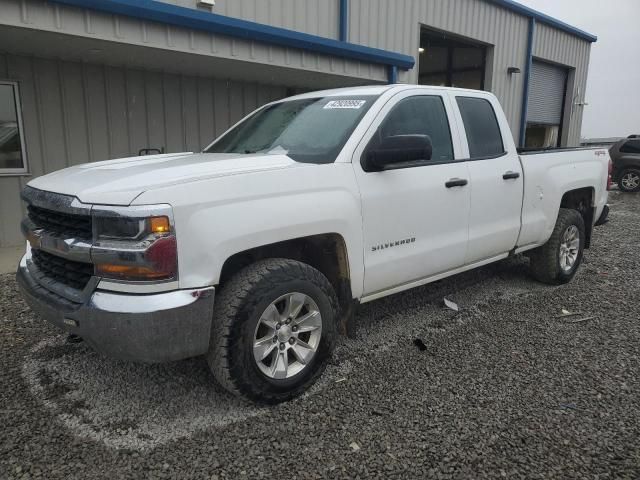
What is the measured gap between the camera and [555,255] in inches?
207

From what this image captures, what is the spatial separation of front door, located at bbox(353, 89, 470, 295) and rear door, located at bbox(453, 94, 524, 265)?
0.50 feet

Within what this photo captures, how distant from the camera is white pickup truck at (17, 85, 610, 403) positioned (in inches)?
95.7

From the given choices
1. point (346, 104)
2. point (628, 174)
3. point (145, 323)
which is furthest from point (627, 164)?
point (145, 323)

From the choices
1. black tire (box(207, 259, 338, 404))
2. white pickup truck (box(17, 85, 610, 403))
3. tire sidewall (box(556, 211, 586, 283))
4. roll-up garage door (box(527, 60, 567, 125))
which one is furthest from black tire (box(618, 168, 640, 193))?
black tire (box(207, 259, 338, 404))

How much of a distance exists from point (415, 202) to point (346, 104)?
2.92 ft

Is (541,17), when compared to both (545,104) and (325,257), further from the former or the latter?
(325,257)

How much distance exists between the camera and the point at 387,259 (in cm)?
346

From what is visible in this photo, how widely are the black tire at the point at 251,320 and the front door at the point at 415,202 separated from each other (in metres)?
0.61

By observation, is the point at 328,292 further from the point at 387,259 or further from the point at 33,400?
the point at 33,400

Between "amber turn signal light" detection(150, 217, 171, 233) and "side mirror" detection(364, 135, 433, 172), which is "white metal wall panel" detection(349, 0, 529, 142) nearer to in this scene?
"side mirror" detection(364, 135, 433, 172)

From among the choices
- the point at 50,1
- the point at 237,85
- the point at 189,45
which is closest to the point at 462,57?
the point at 237,85

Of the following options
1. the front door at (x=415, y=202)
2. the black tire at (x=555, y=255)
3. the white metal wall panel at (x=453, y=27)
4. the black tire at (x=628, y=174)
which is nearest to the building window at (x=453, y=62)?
the white metal wall panel at (x=453, y=27)

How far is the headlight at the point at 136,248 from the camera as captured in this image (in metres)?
2.38

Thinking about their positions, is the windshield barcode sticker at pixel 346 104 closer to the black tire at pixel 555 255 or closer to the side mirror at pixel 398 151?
the side mirror at pixel 398 151
